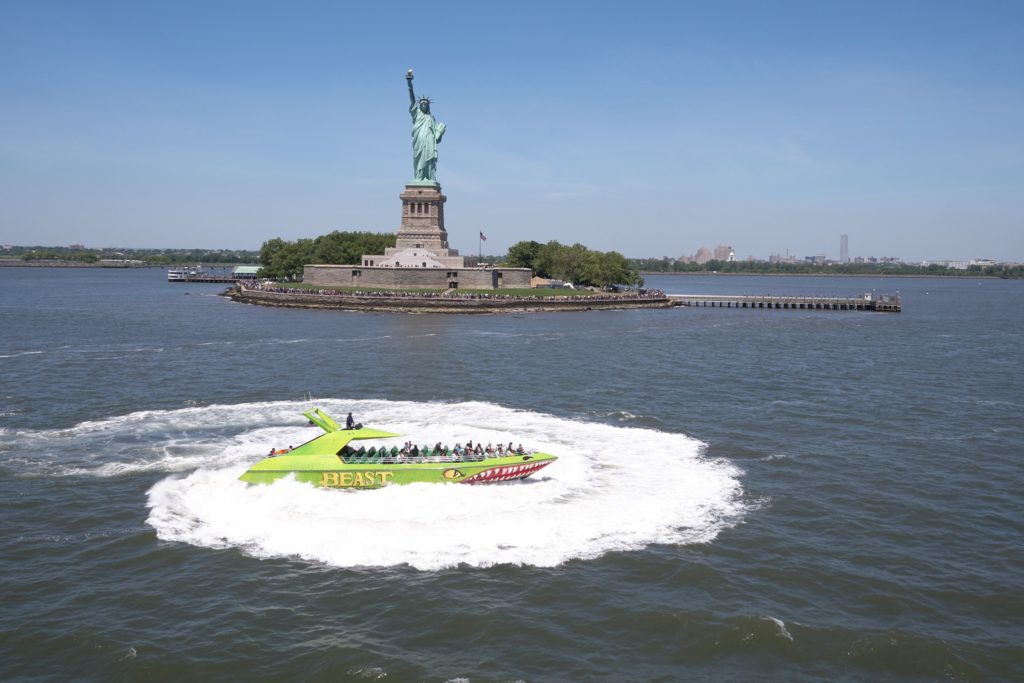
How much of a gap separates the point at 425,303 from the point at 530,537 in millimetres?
83526

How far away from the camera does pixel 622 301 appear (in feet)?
400

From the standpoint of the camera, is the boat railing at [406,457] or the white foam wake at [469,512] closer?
the white foam wake at [469,512]

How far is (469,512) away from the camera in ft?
83.0

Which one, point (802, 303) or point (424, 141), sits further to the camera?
point (802, 303)

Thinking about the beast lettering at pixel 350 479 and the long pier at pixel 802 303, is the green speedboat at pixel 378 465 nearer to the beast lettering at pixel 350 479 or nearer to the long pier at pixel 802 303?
the beast lettering at pixel 350 479

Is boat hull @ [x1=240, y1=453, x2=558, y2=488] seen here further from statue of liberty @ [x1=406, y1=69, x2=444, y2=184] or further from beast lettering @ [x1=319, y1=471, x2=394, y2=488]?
statue of liberty @ [x1=406, y1=69, x2=444, y2=184]

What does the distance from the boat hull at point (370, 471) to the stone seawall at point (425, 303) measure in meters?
76.7

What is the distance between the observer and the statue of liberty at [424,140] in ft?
396

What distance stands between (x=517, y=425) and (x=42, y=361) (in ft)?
132

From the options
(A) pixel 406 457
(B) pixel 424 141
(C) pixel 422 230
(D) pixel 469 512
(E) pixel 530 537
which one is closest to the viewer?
(E) pixel 530 537

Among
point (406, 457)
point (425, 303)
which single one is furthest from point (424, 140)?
point (406, 457)

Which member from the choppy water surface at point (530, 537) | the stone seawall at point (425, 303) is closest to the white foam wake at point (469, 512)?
the choppy water surface at point (530, 537)

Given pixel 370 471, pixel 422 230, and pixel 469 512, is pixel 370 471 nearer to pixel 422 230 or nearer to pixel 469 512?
pixel 469 512

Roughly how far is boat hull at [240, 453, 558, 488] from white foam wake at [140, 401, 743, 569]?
336mm
